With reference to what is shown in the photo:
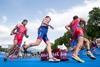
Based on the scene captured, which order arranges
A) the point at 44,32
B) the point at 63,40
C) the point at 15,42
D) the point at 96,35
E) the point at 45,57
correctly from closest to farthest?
the point at 44,32
the point at 15,42
the point at 45,57
the point at 96,35
the point at 63,40

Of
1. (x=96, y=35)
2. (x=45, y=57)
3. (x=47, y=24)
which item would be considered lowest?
(x=45, y=57)

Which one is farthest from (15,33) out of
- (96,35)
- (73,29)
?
(96,35)

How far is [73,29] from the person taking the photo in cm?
970

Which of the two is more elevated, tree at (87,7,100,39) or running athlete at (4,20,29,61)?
tree at (87,7,100,39)

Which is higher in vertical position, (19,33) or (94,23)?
(94,23)

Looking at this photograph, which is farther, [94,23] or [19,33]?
[94,23]

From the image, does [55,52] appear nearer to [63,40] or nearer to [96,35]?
[96,35]

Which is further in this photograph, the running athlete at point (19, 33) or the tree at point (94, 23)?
the tree at point (94, 23)

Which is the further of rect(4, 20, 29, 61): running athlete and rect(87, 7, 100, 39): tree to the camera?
rect(87, 7, 100, 39): tree

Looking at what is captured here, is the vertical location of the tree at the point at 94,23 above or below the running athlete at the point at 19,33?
above

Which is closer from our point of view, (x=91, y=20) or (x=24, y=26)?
(x=24, y=26)

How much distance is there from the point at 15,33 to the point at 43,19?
2.80 metres

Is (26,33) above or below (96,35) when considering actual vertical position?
below

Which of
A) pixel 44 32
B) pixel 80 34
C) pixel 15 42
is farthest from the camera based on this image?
pixel 15 42
